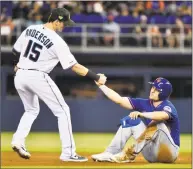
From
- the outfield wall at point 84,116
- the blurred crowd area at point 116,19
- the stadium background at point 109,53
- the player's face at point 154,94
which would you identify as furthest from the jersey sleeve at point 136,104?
the blurred crowd area at point 116,19

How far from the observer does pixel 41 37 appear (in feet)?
33.1

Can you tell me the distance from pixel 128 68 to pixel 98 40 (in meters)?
1.52

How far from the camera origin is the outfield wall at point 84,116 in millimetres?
22688

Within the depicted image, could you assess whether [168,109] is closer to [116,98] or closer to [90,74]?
[116,98]

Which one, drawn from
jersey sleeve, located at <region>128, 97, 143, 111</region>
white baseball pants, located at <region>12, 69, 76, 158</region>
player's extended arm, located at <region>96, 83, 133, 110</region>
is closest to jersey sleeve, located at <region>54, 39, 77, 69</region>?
white baseball pants, located at <region>12, 69, 76, 158</region>

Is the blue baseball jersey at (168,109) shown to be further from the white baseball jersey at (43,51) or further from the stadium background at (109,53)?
the stadium background at (109,53)

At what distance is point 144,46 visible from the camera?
80.3ft

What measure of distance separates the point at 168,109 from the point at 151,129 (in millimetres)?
380

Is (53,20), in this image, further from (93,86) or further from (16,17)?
(93,86)

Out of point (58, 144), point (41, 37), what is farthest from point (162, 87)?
point (58, 144)

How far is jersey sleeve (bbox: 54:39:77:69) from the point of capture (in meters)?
9.92

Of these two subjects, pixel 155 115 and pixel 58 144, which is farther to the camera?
pixel 58 144

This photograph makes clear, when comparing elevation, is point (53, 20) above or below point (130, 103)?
above

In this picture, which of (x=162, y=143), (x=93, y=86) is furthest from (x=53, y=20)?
(x=93, y=86)
